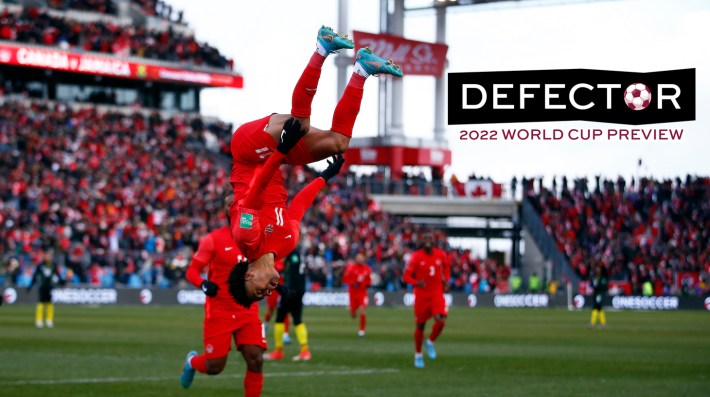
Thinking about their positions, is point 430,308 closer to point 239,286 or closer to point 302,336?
point 302,336

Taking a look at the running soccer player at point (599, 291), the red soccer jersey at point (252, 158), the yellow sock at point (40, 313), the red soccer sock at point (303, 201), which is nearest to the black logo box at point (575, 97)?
the red soccer sock at point (303, 201)

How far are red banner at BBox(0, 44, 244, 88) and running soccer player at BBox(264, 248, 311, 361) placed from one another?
44.6m

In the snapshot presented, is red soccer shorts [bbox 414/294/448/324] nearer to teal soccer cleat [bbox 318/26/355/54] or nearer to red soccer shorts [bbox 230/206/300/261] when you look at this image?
red soccer shorts [bbox 230/206/300/261]

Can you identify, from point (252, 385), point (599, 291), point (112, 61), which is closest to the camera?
point (252, 385)

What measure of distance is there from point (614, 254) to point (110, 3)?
3492 cm

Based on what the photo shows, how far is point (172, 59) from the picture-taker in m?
73.9

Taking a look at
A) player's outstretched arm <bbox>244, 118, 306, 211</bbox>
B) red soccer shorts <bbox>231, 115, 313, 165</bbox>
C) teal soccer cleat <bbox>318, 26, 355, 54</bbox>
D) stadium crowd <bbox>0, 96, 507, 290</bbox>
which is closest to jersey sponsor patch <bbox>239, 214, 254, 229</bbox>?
player's outstretched arm <bbox>244, 118, 306, 211</bbox>

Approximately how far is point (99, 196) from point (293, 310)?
31540mm

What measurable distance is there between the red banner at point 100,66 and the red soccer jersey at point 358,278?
37271 millimetres

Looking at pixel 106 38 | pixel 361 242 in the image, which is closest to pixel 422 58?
pixel 361 242

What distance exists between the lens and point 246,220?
40.9ft

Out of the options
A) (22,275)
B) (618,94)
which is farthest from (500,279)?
(618,94)

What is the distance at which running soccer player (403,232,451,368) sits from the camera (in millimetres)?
22906

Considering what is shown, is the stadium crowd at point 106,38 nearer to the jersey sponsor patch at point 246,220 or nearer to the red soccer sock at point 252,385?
the red soccer sock at point 252,385
